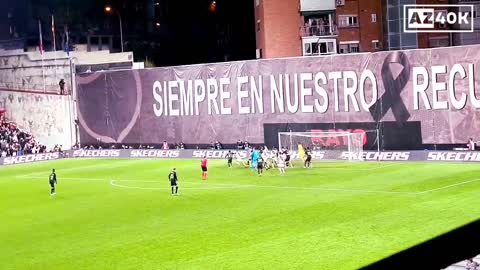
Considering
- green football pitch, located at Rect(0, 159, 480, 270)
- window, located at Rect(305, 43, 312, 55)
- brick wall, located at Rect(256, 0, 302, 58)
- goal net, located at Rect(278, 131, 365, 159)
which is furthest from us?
brick wall, located at Rect(256, 0, 302, 58)

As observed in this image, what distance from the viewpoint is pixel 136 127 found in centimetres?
7888

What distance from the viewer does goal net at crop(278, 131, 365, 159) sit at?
197 ft

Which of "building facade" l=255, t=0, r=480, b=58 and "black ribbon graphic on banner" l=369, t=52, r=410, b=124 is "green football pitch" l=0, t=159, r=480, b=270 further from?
"building facade" l=255, t=0, r=480, b=58

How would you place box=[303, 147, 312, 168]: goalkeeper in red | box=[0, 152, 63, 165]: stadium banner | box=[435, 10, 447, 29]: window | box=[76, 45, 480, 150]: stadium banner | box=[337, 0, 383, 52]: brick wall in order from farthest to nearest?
box=[337, 0, 383, 52]: brick wall
box=[435, 10, 447, 29]: window
box=[0, 152, 63, 165]: stadium banner
box=[76, 45, 480, 150]: stadium banner
box=[303, 147, 312, 168]: goalkeeper in red

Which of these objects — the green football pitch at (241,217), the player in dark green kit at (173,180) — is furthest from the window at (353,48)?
the player in dark green kit at (173,180)

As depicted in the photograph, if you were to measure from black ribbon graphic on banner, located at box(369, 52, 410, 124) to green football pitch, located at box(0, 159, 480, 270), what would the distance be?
24.2ft

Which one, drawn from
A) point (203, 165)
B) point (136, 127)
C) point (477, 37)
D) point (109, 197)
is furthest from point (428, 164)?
point (136, 127)

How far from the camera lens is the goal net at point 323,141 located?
60062mm

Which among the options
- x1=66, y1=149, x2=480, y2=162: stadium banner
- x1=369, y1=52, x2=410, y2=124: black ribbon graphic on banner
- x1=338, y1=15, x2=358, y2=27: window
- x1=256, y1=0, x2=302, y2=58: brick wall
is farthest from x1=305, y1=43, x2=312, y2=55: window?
x1=369, y1=52, x2=410, y2=124: black ribbon graphic on banner

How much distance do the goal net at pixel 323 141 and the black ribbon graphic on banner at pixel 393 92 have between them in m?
2.57

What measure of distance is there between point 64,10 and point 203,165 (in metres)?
58.4

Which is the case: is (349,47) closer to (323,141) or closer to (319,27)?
(319,27)

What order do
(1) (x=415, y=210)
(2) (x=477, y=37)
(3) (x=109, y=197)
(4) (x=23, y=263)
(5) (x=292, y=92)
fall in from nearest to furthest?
(4) (x=23, y=263) → (1) (x=415, y=210) → (3) (x=109, y=197) → (5) (x=292, y=92) → (2) (x=477, y=37)

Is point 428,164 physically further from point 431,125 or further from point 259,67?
point 259,67
